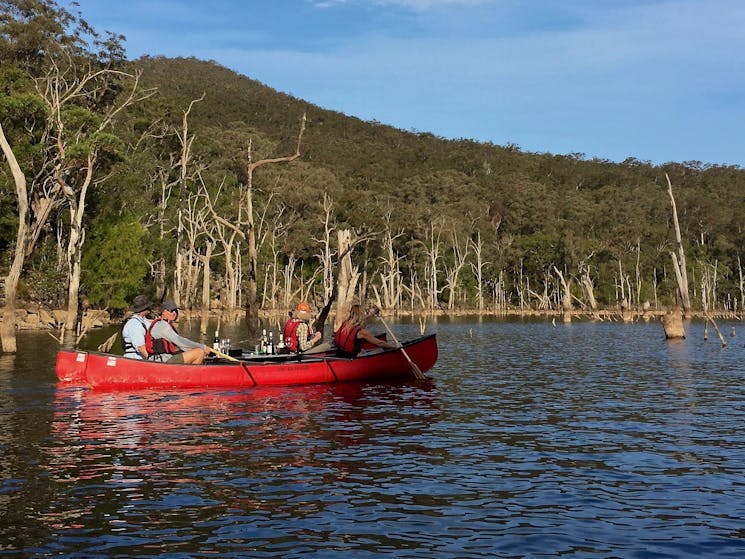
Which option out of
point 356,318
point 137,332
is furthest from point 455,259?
point 137,332

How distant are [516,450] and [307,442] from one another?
3.45 metres

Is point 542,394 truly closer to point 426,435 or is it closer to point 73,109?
point 426,435

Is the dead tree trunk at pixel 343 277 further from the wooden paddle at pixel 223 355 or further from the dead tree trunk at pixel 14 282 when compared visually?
the wooden paddle at pixel 223 355

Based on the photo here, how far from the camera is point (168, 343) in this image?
67.0 ft

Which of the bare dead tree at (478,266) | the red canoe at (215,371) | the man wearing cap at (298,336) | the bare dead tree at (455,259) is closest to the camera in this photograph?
the red canoe at (215,371)

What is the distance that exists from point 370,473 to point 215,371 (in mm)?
9688

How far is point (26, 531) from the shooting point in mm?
8555

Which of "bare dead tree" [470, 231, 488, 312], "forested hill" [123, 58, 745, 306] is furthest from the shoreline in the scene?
"forested hill" [123, 58, 745, 306]

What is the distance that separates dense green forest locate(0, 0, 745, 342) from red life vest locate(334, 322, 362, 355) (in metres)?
14.5

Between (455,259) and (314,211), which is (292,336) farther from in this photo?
(455,259)

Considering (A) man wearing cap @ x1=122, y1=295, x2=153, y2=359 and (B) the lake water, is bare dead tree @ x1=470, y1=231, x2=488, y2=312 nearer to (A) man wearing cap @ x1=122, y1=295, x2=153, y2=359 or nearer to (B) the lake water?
(B) the lake water

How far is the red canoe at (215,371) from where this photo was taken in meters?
19.7

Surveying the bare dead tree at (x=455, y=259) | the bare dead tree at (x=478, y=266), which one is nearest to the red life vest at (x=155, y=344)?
the bare dead tree at (x=455, y=259)

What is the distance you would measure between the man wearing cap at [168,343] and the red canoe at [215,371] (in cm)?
37
